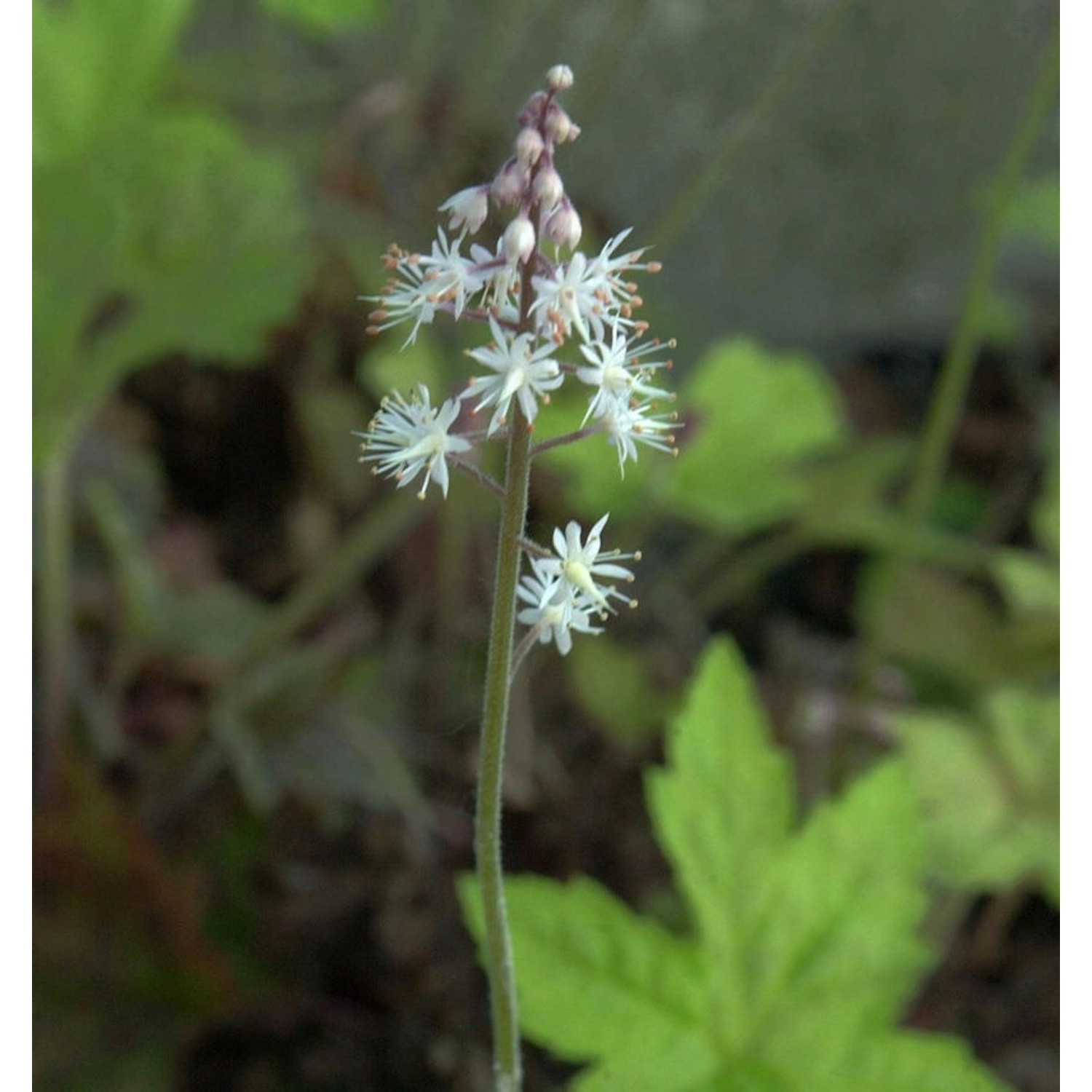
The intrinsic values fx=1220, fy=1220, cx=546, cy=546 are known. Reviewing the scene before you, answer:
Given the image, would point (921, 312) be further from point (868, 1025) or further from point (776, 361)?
point (868, 1025)

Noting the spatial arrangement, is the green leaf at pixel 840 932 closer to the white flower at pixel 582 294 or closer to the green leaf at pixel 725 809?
the green leaf at pixel 725 809

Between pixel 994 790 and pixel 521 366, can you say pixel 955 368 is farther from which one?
pixel 521 366

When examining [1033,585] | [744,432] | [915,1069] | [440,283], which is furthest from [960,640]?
[440,283]

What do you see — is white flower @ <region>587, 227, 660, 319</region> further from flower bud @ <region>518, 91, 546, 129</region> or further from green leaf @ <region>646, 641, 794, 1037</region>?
green leaf @ <region>646, 641, 794, 1037</region>

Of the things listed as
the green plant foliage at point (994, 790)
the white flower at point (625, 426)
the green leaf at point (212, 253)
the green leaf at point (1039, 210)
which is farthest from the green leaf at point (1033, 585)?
the white flower at point (625, 426)

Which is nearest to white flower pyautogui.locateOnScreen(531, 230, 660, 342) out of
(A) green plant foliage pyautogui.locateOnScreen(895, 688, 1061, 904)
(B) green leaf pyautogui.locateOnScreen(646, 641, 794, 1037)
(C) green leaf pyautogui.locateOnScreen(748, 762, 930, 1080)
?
(B) green leaf pyautogui.locateOnScreen(646, 641, 794, 1037)
